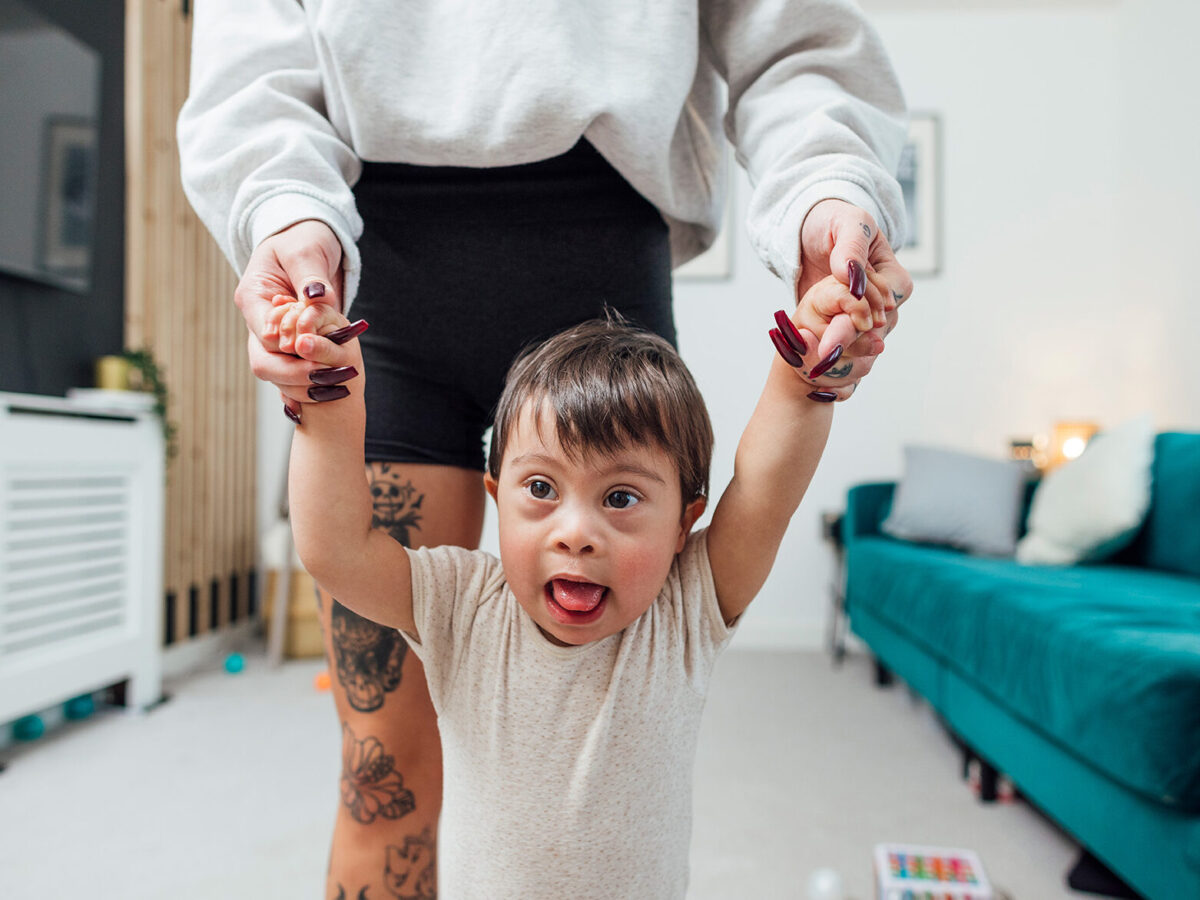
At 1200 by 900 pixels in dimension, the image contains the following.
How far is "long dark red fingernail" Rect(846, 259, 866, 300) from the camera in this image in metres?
0.57

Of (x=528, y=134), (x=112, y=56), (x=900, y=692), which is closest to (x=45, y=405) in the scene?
(x=112, y=56)

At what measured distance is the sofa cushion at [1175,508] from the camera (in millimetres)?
2406

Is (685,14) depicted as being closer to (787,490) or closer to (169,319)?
(787,490)

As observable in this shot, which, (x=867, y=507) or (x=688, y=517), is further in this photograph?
(x=867, y=507)

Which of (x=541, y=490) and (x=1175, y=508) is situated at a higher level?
(x=541, y=490)

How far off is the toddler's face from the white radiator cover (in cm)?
198

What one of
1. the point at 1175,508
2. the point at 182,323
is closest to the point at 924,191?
the point at 1175,508

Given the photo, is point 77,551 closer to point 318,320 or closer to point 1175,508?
point 318,320

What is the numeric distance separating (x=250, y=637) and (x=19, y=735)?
4.62ft

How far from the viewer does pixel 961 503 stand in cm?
302

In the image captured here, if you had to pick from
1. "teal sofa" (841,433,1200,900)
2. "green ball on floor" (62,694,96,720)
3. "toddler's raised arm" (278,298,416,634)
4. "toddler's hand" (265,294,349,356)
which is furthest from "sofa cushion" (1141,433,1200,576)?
"green ball on floor" (62,694,96,720)

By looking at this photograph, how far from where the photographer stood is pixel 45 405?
2203 millimetres

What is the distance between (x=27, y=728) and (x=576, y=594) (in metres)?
2.33

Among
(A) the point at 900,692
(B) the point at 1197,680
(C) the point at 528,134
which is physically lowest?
(A) the point at 900,692
